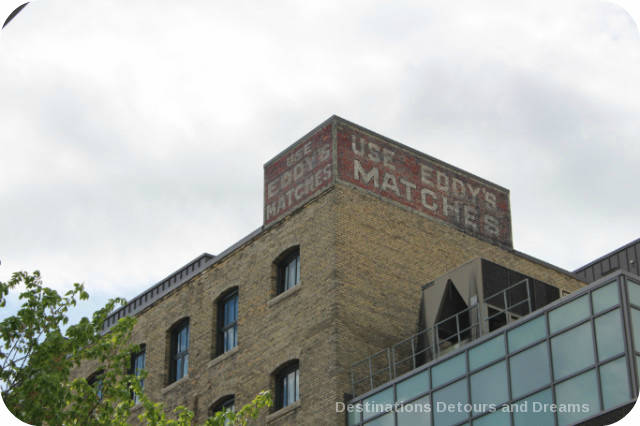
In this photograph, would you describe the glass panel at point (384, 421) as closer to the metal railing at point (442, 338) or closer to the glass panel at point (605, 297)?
the metal railing at point (442, 338)

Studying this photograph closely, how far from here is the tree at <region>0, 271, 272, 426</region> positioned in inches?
798

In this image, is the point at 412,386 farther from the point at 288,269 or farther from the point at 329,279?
the point at 288,269

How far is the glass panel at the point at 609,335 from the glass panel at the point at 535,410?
59.9 inches

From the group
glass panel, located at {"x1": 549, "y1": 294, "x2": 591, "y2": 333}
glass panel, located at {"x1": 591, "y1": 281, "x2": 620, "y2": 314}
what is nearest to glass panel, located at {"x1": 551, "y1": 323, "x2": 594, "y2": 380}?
glass panel, located at {"x1": 549, "y1": 294, "x2": 591, "y2": 333}

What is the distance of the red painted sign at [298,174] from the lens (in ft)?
102

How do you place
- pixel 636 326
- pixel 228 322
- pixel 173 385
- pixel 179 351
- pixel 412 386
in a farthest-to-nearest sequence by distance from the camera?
1. pixel 179 351
2. pixel 173 385
3. pixel 228 322
4. pixel 412 386
5. pixel 636 326

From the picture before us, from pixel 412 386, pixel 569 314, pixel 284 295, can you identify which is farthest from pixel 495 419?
pixel 284 295

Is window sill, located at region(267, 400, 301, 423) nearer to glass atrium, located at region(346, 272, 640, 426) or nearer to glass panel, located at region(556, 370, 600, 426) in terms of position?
glass atrium, located at region(346, 272, 640, 426)

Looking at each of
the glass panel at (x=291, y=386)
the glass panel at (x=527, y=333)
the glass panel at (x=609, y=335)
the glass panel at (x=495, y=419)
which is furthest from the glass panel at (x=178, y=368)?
the glass panel at (x=609, y=335)

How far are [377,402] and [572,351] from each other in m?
6.01

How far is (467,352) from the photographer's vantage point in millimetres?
24734

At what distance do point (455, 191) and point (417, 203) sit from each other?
6.44 ft

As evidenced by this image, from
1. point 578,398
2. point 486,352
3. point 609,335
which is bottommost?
point 578,398

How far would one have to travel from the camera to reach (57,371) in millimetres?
21234
